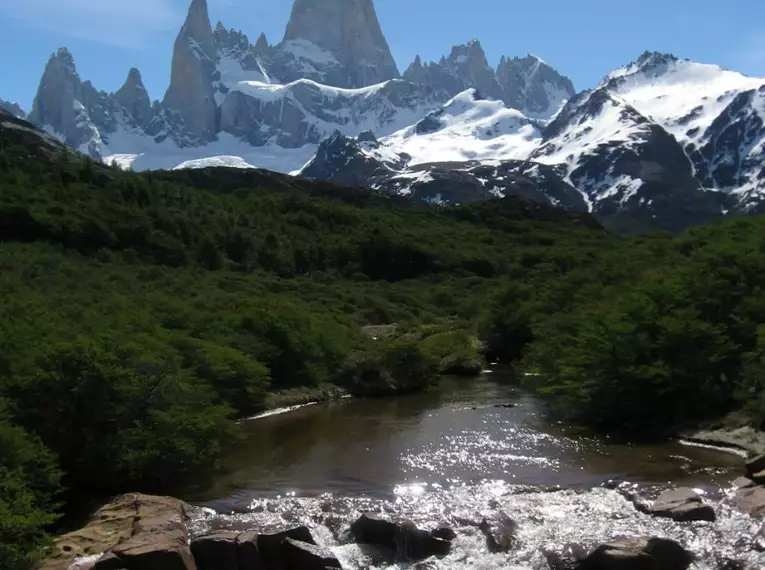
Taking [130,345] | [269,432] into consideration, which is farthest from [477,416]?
[130,345]

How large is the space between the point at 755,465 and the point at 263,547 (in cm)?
1196

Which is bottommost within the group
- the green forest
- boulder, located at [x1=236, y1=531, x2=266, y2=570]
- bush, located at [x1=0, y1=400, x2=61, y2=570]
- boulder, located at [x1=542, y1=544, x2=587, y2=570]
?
boulder, located at [x1=542, y1=544, x2=587, y2=570]

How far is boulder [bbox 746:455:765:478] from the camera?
1981 centimetres

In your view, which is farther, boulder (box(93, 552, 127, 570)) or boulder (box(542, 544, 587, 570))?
boulder (box(542, 544, 587, 570))

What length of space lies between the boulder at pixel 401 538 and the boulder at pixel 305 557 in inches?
52.9

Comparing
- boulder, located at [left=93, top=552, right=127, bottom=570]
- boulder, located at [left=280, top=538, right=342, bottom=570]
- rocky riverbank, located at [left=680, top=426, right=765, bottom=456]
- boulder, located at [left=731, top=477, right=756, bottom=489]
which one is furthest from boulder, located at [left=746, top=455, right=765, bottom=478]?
boulder, located at [left=93, top=552, right=127, bottom=570]

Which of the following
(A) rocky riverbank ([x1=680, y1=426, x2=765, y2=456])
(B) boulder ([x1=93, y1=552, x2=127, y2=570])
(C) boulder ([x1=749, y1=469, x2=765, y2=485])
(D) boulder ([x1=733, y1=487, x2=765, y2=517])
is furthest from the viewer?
(A) rocky riverbank ([x1=680, y1=426, x2=765, y2=456])

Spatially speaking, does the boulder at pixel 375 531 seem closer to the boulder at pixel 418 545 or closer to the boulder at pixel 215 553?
the boulder at pixel 418 545

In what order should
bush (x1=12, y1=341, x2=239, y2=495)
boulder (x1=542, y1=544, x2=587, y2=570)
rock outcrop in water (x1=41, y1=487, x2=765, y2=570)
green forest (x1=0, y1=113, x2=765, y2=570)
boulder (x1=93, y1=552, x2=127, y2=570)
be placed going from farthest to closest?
green forest (x1=0, y1=113, x2=765, y2=570)
bush (x1=12, y1=341, x2=239, y2=495)
boulder (x1=542, y1=544, x2=587, y2=570)
rock outcrop in water (x1=41, y1=487, x2=765, y2=570)
boulder (x1=93, y1=552, x2=127, y2=570)

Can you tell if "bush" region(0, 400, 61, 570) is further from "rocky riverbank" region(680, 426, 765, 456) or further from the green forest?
"rocky riverbank" region(680, 426, 765, 456)

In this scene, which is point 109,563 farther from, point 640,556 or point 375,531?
point 640,556

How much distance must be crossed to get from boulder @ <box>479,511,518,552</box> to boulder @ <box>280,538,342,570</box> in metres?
3.21

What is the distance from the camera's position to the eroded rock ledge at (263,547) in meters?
15.1

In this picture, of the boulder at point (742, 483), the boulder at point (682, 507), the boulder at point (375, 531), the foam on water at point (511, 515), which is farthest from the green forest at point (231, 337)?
the boulder at point (682, 507)
